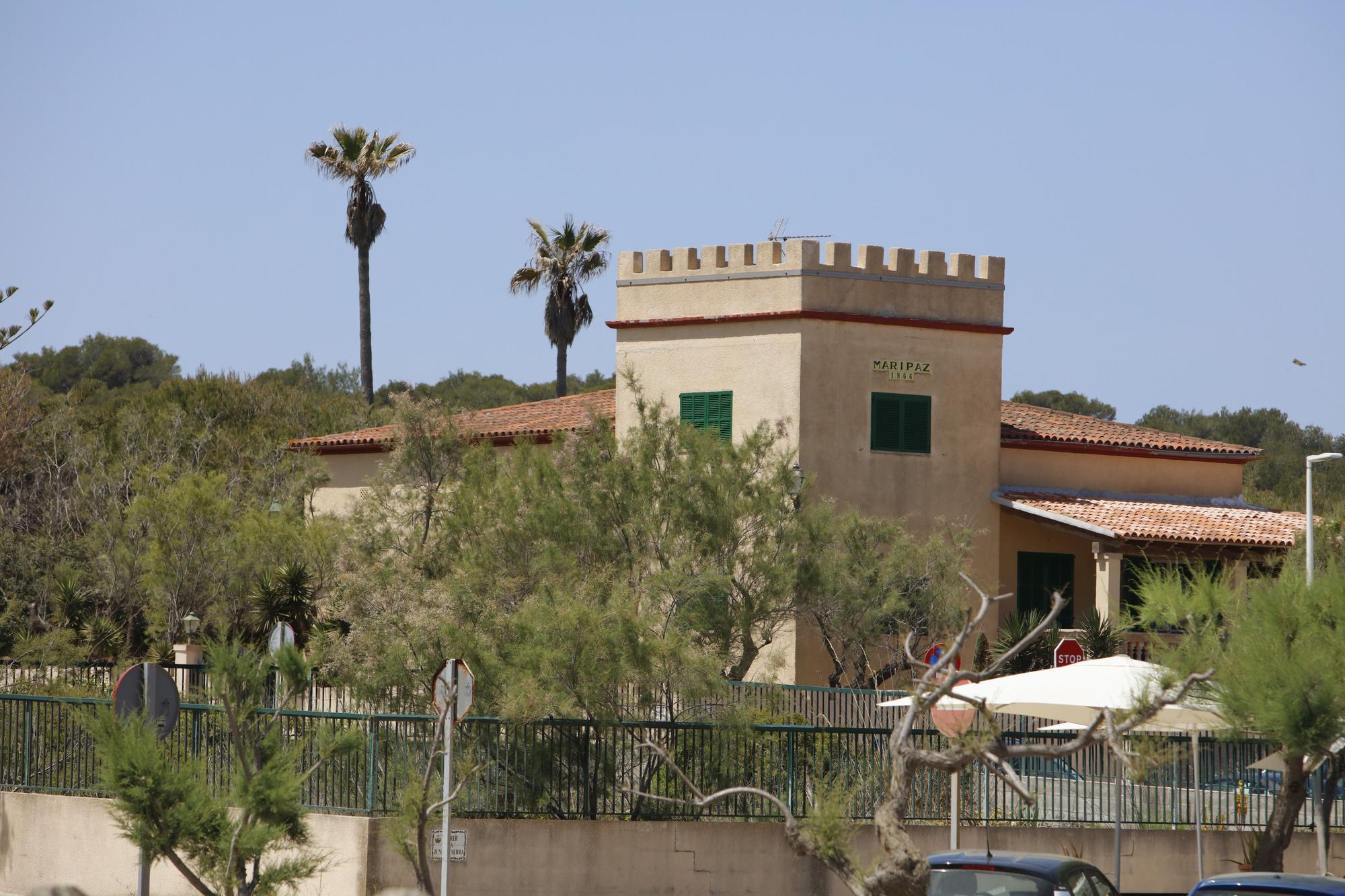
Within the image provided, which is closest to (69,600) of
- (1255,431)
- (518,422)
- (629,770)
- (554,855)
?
(518,422)

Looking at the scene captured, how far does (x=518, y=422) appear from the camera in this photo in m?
33.4

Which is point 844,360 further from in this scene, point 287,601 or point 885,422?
point 287,601

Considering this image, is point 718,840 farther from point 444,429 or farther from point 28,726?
point 444,429

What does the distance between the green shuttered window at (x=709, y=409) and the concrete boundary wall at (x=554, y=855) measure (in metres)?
12.1

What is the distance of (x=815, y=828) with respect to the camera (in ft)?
35.8

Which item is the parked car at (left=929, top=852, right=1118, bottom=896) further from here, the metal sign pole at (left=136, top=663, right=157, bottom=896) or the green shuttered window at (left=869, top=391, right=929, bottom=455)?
the green shuttered window at (left=869, top=391, right=929, bottom=455)

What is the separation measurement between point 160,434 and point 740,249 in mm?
24810

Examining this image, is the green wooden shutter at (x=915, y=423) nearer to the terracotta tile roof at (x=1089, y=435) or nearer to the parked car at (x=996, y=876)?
the terracotta tile roof at (x=1089, y=435)

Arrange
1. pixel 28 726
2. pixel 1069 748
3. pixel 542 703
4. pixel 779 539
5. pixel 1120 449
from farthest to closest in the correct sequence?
pixel 1120 449 < pixel 779 539 < pixel 28 726 < pixel 542 703 < pixel 1069 748

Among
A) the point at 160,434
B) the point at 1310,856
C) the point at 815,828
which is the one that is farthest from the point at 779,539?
the point at 160,434

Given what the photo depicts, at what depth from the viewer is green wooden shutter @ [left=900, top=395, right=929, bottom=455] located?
28.8 m

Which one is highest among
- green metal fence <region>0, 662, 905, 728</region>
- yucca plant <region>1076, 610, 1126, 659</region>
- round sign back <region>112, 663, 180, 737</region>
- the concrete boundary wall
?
yucca plant <region>1076, 610, 1126, 659</region>

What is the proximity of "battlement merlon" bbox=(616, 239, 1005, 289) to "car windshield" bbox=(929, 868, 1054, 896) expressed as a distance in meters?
17.7

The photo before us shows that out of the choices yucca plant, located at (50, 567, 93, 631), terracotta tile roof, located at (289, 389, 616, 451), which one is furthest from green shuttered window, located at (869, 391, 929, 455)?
yucca plant, located at (50, 567, 93, 631)
